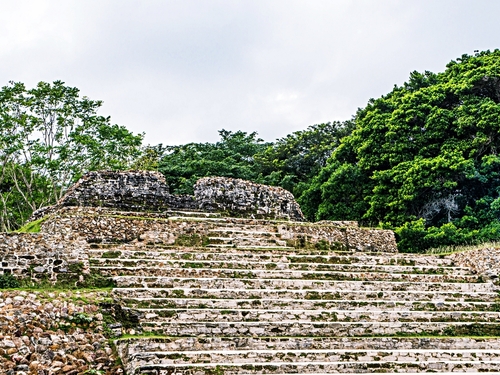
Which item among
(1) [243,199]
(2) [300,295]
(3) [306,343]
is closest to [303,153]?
(1) [243,199]

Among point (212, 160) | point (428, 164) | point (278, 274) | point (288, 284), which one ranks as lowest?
point (288, 284)

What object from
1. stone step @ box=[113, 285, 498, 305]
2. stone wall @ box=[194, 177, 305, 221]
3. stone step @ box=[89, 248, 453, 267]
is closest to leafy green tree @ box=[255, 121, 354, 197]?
stone wall @ box=[194, 177, 305, 221]

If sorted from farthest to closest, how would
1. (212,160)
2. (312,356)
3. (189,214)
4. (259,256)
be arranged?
1. (212,160)
2. (189,214)
3. (259,256)
4. (312,356)

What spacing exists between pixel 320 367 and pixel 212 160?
853 inches

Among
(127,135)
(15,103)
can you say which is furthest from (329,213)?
(15,103)

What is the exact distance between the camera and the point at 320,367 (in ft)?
25.0

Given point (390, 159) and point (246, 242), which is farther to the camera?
point (390, 159)

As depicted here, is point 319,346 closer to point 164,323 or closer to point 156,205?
point 164,323

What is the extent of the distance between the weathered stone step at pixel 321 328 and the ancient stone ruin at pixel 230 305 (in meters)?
0.02

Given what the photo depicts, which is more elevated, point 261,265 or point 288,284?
point 261,265

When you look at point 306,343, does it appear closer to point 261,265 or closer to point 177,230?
point 261,265

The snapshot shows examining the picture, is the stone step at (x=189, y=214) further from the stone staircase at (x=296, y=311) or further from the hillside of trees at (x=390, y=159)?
the hillside of trees at (x=390, y=159)

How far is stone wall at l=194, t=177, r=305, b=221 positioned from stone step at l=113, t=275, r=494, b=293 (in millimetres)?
6582

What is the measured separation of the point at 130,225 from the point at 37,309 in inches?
210
